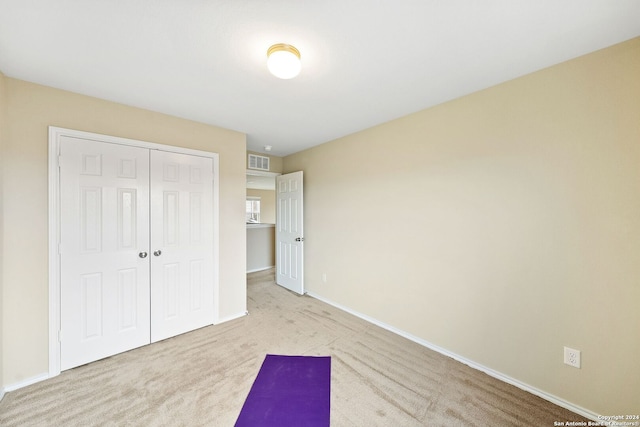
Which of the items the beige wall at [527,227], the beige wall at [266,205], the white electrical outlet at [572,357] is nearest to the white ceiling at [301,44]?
the beige wall at [527,227]

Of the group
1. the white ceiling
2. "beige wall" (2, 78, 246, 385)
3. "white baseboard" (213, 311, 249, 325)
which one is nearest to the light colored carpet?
"white baseboard" (213, 311, 249, 325)

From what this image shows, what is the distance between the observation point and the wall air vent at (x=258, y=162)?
3.94m

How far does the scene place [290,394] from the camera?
1782 mm

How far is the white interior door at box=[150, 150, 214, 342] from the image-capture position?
97.3 inches

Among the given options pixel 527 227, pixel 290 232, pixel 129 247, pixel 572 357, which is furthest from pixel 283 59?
pixel 290 232

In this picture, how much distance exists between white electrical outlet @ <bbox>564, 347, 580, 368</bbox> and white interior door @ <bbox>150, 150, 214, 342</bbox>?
3346 millimetres

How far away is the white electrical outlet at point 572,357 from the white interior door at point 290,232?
306 cm

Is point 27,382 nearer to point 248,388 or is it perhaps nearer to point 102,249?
point 102,249

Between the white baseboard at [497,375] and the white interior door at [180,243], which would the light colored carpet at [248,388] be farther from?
the white interior door at [180,243]

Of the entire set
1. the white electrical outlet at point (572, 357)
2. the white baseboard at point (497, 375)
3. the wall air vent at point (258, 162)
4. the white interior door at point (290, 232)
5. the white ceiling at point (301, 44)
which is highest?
the white ceiling at point (301, 44)

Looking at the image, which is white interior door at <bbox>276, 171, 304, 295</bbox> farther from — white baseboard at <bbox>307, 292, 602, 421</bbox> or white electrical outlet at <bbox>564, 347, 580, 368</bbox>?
white electrical outlet at <bbox>564, 347, 580, 368</bbox>

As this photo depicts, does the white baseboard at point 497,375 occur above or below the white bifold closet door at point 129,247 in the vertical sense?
below

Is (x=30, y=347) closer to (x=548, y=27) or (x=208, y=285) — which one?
(x=208, y=285)

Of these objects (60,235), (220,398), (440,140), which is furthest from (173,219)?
(440,140)
